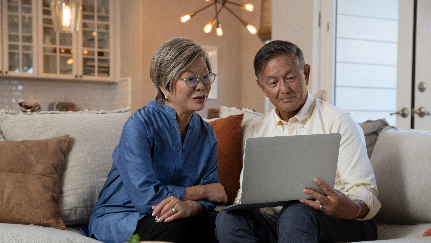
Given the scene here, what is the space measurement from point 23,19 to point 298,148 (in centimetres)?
496

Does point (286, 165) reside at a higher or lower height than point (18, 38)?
lower

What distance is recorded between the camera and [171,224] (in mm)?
1419

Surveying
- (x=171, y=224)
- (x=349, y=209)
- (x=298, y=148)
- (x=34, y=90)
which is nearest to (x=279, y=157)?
(x=298, y=148)

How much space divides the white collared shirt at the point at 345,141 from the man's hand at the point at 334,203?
0.07 m

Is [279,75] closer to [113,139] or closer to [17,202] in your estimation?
[113,139]

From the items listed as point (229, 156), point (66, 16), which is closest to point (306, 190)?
point (229, 156)

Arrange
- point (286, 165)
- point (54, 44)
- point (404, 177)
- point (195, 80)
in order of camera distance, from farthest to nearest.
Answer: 1. point (54, 44)
2. point (404, 177)
3. point (195, 80)
4. point (286, 165)

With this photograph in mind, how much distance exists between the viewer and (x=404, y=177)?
1695mm

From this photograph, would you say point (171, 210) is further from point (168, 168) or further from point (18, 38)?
point (18, 38)

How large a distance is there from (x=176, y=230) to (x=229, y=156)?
77 centimetres

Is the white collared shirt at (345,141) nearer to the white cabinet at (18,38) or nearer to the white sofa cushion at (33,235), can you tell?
the white sofa cushion at (33,235)

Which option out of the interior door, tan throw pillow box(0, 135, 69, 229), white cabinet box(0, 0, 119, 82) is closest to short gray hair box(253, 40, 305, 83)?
tan throw pillow box(0, 135, 69, 229)

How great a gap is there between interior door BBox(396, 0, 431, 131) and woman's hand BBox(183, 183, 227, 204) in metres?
1.98

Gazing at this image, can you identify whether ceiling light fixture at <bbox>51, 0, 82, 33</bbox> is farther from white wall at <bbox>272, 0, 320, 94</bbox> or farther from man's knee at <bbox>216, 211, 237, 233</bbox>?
man's knee at <bbox>216, 211, 237, 233</bbox>
